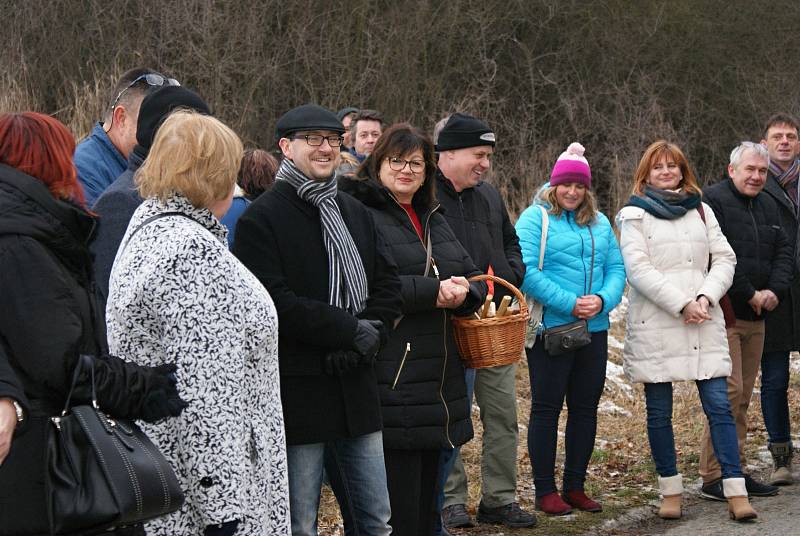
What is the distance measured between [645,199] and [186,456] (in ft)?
14.0

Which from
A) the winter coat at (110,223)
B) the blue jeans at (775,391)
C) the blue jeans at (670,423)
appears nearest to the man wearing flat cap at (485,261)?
the blue jeans at (670,423)

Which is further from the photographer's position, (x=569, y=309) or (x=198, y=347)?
(x=569, y=309)

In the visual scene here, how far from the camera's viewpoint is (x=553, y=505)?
685cm

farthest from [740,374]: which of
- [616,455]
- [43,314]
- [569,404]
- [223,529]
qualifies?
[43,314]

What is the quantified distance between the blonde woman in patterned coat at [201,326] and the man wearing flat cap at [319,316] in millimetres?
586

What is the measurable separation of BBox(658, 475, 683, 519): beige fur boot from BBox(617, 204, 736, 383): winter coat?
0.63 metres

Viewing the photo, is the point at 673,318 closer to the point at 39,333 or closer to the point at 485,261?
the point at 485,261

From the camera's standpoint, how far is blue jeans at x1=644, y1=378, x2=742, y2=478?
6930 mm

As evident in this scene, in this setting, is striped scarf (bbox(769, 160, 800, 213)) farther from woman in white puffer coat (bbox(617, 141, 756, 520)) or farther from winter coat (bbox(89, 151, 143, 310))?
winter coat (bbox(89, 151, 143, 310))

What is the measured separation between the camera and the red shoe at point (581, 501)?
22.8ft

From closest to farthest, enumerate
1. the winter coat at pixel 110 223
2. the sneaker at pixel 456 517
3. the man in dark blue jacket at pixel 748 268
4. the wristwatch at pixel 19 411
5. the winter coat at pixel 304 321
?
the wristwatch at pixel 19 411 → the winter coat at pixel 110 223 → the winter coat at pixel 304 321 → the sneaker at pixel 456 517 → the man in dark blue jacket at pixel 748 268

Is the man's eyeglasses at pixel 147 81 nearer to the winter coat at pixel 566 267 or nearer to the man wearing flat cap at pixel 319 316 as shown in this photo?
the man wearing flat cap at pixel 319 316

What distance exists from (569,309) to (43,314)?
162 inches

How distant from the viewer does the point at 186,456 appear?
3.53 m
